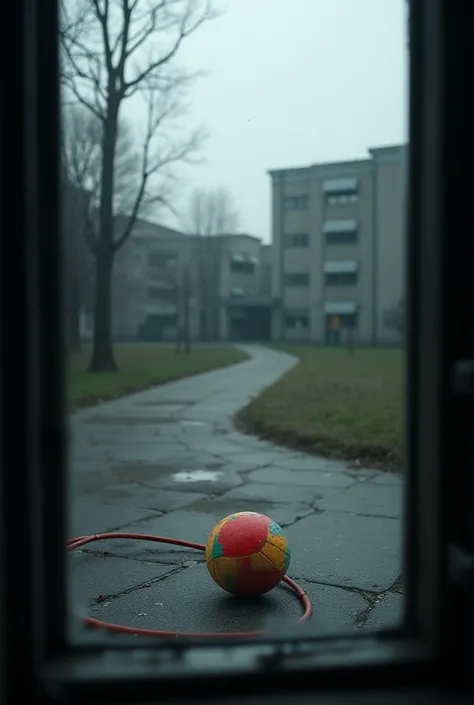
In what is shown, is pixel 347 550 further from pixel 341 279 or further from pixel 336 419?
pixel 341 279

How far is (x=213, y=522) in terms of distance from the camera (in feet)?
19.1

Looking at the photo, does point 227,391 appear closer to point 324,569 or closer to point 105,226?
point 105,226

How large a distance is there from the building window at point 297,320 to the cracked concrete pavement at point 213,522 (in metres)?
58.5

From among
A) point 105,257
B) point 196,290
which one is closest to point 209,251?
point 196,290

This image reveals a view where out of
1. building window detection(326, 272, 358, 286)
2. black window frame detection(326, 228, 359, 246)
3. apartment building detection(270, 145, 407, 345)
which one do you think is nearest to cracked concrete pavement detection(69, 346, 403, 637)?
apartment building detection(270, 145, 407, 345)

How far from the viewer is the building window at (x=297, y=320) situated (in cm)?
6988

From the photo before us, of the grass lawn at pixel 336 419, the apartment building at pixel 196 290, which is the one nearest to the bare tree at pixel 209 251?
the apartment building at pixel 196 290

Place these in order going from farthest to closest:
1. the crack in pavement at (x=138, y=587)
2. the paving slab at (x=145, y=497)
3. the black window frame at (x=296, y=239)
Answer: the black window frame at (x=296, y=239), the paving slab at (x=145, y=497), the crack in pavement at (x=138, y=587)

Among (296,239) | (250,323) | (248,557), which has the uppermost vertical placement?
(296,239)

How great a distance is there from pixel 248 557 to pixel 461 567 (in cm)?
252

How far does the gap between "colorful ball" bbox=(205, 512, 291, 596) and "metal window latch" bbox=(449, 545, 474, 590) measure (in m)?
2.44

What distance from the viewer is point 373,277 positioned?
207 feet

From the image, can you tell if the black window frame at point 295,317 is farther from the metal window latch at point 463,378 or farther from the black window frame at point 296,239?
the metal window latch at point 463,378

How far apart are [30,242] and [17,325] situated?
160 millimetres
